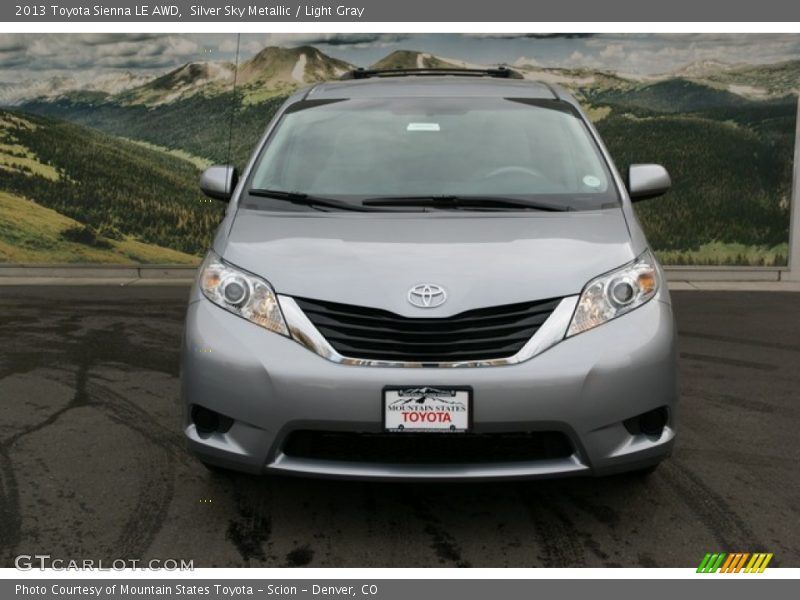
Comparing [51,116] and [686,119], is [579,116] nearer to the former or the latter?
[686,119]

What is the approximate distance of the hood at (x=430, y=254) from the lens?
3.30m

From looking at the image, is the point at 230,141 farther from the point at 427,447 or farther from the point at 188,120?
the point at 427,447

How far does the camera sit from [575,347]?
321 centimetres

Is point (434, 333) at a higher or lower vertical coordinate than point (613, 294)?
lower

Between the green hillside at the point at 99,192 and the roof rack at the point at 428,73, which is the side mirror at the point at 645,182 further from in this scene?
the green hillside at the point at 99,192

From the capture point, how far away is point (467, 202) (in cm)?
396

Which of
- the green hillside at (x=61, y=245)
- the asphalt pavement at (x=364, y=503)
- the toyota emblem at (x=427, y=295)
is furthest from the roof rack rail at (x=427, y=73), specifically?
the green hillside at (x=61, y=245)

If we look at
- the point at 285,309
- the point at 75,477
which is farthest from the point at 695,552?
the point at 75,477

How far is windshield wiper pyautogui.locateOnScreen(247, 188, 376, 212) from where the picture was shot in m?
3.94

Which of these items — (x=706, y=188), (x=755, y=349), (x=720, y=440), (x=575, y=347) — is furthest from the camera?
(x=706, y=188)

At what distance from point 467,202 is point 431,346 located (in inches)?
37.5

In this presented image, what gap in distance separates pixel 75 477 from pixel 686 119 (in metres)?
8.23

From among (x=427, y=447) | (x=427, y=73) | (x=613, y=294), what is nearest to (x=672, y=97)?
(x=427, y=73)

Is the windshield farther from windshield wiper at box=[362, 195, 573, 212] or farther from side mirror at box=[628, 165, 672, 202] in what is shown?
side mirror at box=[628, 165, 672, 202]
